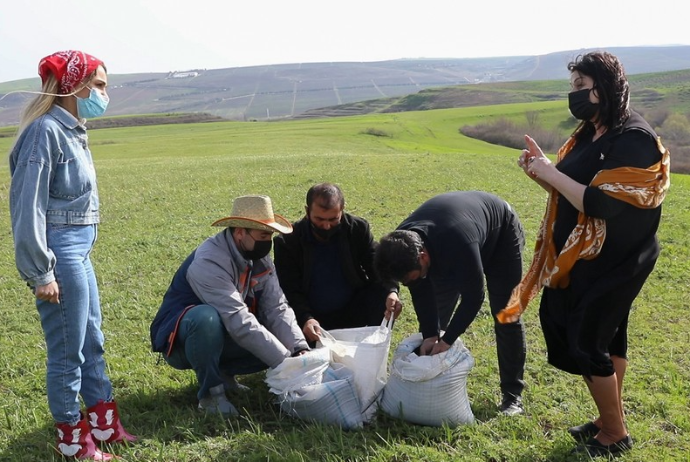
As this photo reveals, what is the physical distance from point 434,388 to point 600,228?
1272 millimetres

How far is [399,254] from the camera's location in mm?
3391

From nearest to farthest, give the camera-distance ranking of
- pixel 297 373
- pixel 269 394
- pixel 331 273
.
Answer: pixel 297 373 → pixel 269 394 → pixel 331 273

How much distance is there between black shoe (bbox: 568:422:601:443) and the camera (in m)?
3.58

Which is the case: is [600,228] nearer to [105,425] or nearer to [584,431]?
[584,431]

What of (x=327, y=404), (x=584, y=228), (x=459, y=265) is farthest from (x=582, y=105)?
(x=327, y=404)

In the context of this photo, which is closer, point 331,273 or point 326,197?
point 326,197

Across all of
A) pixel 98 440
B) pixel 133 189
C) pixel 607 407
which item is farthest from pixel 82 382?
pixel 133 189

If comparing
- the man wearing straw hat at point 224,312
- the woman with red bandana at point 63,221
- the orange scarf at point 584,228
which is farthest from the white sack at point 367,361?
the woman with red bandana at point 63,221

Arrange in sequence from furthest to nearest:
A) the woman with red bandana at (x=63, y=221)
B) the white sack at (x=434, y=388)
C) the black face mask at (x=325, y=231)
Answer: the black face mask at (x=325, y=231)
the white sack at (x=434, y=388)
the woman with red bandana at (x=63, y=221)

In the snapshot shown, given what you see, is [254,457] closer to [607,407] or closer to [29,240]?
[29,240]

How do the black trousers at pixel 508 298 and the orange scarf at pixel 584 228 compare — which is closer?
the orange scarf at pixel 584 228

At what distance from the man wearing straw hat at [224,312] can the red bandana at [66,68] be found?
110cm

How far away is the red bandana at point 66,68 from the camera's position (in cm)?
330

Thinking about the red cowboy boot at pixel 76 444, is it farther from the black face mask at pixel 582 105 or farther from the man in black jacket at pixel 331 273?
the black face mask at pixel 582 105
